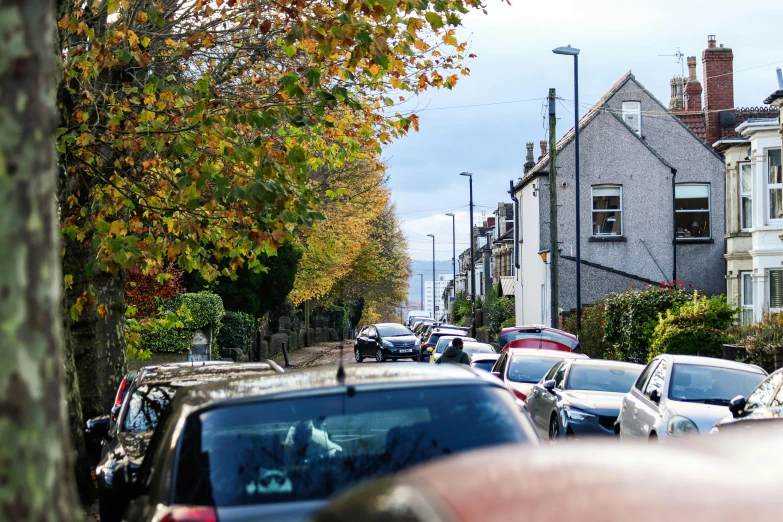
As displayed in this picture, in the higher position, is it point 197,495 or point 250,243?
point 250,243

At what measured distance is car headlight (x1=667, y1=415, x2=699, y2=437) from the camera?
34.2ft

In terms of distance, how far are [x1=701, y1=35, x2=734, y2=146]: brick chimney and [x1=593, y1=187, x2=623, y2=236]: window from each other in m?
5.64

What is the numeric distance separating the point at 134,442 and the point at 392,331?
34247mm

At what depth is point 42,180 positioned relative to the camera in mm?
2627

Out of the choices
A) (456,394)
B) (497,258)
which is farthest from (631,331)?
(497,258)

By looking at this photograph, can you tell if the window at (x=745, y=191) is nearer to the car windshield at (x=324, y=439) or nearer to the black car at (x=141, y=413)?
the black car at (x=141, y=413)

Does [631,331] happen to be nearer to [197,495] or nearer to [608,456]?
[197,495]

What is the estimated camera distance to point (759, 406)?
9578 millimetres

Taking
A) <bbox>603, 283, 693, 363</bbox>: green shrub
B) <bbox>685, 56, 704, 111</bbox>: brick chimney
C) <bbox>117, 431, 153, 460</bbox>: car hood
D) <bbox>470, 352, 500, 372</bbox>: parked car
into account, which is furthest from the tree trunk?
<bbox>685, 56, 704, 111</bbox>: brick chimney

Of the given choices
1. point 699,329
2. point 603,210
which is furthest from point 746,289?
point 699,329

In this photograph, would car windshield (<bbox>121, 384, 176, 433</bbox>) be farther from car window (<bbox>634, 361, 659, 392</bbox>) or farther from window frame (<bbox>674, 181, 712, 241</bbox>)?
window frame (<bbox>674, 181, 712, 241</bbox>)

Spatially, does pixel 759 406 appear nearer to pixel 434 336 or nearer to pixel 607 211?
pixel 434 336

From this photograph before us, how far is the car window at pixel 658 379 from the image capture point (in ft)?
39.6

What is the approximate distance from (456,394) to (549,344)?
1952 cm
